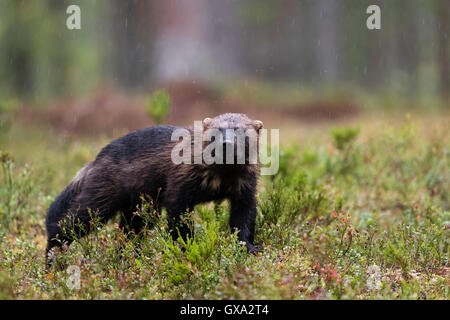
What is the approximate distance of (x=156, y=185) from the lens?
538cm

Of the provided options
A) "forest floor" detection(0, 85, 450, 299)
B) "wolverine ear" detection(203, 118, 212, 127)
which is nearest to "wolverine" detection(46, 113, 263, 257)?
"wolverine ear" detection(203, 118, 212, 127)

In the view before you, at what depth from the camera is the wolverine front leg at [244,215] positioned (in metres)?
5.13

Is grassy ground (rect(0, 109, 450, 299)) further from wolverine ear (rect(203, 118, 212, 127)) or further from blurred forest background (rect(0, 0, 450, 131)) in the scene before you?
blurred forest background (rect(0, 0, 450, 131))

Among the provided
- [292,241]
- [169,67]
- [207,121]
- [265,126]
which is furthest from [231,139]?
[169,67]

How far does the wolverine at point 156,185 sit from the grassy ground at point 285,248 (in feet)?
0.73

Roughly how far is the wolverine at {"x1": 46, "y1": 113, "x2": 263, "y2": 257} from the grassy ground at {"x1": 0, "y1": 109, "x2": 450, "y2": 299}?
8.7 inches

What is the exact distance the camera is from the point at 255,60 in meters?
32.4

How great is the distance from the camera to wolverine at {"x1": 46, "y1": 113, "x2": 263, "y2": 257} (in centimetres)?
497

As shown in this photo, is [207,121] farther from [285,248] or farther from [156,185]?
[285,248]

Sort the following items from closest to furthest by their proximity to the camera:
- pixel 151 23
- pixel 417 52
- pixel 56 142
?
1. pixel 56 142
2. pixel 151 23
3. pixel 417 52

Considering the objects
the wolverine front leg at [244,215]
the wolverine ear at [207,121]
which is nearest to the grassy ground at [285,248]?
the wolverine front leg at [244,215]

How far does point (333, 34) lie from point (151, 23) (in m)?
7.56
